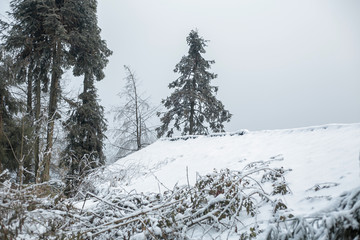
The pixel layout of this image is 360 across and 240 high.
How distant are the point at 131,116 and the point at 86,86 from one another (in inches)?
151

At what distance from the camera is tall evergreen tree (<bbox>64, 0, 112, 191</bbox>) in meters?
12.0

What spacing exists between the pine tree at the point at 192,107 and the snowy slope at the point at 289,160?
5769mm

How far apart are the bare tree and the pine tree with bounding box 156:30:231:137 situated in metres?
1.18

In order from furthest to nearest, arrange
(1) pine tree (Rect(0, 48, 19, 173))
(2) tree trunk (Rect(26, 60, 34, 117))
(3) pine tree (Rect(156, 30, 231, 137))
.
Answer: (3) pine tree (Rect(156, 30, 231, 137)), (2) tree trunk (Rect(26, 60, 34, 117)), (1) pine tree (Rect(0, 48, 19, 173))

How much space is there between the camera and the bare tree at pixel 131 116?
17.1m

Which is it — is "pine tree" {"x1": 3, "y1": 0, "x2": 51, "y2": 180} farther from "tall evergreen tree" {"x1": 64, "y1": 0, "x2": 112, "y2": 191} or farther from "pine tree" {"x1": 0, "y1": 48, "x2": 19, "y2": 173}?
"tall evergreen tree" {"x1": 64, "y1": 0, "x2": 112, "y2": 191}

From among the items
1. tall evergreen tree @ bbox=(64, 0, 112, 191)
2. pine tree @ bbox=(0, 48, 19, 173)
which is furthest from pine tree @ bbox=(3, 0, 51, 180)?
tall evergreen tree @ bbox=(64, 0, 112, 191)

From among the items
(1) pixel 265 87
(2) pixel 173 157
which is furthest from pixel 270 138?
(1) pixel 265 87

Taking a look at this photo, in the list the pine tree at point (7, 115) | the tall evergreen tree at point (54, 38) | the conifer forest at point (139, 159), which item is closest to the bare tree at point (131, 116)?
the conifer forest at point (139, 159)

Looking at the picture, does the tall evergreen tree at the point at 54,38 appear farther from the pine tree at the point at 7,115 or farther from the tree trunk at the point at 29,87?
the pine tree at the point at 7,115

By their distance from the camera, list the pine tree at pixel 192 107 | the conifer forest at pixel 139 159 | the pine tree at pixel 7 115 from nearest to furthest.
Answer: the conifer forest at pixel 139 159 < the pine tree at pixel 7 115 < the pine tree at pixel 192 107

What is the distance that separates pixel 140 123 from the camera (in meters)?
17.0

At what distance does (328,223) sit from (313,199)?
1505 mm

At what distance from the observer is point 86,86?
48.7ft
